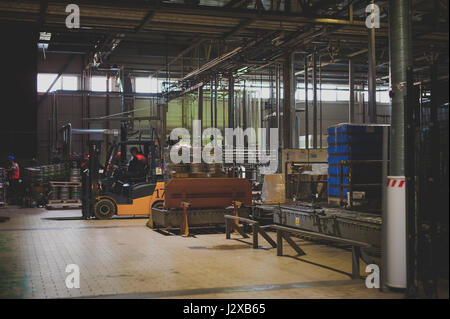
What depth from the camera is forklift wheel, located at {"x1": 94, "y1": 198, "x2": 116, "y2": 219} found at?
16562mm

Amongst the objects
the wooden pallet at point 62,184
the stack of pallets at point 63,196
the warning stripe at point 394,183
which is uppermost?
the warning stripe at point 394,183

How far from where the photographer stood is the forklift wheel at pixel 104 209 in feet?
54.3

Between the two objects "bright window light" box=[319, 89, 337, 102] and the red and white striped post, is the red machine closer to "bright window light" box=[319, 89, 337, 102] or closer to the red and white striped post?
the red and white striped post

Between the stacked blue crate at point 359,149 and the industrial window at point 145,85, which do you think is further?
the industrial window at point 145,85

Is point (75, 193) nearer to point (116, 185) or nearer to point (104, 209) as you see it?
point (104, 209)

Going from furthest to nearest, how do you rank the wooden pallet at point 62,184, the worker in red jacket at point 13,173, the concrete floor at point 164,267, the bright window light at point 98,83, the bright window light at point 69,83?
the bright window light at point 98,83, the bright window light at point 69,83, the worker in red jacket at point 13,173, the wooden pallet at point 62,184, the concrete floor at point 164,267

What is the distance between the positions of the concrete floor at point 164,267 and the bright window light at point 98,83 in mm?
18850

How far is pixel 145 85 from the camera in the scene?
31375 mm

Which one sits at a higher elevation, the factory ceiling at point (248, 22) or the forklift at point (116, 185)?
the factory ceiling at point (248, 22)

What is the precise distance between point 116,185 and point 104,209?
89 centimetres
